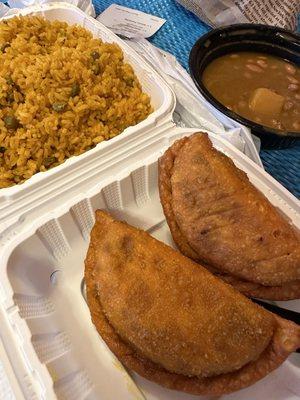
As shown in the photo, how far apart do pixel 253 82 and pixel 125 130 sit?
0.54 m

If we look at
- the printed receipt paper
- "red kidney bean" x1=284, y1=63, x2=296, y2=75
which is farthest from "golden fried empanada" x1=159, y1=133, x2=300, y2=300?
the printed receipt paper

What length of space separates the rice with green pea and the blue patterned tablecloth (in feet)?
1.18

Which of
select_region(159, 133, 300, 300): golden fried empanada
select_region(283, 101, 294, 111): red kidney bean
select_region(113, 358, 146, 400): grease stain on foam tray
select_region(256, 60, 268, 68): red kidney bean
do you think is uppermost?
select_region(256, 60, 268, 68): red kidney bean

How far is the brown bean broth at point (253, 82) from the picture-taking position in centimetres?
142

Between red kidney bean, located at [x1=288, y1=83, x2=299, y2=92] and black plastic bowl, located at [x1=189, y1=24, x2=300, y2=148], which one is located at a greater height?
black plastic bowl, located at [x1=189, y1=24, x2=300, y2=148]

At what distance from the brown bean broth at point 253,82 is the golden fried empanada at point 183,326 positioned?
0.67 metres

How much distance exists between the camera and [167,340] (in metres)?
0.92

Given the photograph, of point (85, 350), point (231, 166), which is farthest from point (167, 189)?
point (85, 350)

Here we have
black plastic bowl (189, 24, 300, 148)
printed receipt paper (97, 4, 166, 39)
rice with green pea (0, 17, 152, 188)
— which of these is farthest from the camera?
printed receipt paper (97, 4, 166, 39)

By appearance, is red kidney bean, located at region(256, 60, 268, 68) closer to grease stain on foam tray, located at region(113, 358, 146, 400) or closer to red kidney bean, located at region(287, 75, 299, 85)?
red kidney bean, located at region(287, 75, 299, 85)

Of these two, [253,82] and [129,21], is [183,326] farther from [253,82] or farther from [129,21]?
[129,21]

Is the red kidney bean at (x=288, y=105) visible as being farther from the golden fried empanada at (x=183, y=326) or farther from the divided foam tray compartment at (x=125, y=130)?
the golden fried empanada at (x=183, y=326)

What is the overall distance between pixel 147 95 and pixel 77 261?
2.33 feet

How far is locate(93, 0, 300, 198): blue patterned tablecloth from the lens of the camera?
4.83 feet
